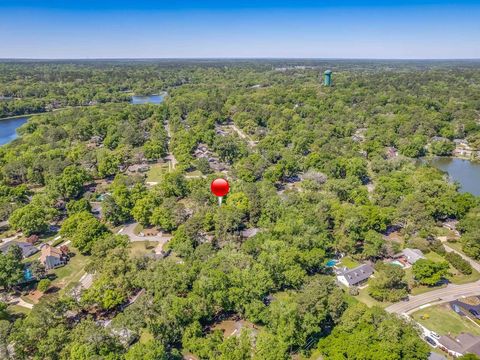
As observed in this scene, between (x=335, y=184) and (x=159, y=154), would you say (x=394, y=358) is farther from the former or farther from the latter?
(x=159, y=154)

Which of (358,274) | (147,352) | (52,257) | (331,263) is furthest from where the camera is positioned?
(331,263)

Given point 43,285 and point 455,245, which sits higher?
point 43,285

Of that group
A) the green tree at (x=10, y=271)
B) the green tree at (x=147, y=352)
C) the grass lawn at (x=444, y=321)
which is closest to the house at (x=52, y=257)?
the green tree at (x=10, y=271)

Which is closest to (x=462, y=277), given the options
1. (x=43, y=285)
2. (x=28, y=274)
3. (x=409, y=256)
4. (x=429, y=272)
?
(x=409, y=256)

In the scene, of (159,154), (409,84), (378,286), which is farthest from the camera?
(409,84)

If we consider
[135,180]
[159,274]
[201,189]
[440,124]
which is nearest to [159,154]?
[135,180]

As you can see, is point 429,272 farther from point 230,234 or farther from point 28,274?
point 28,274
